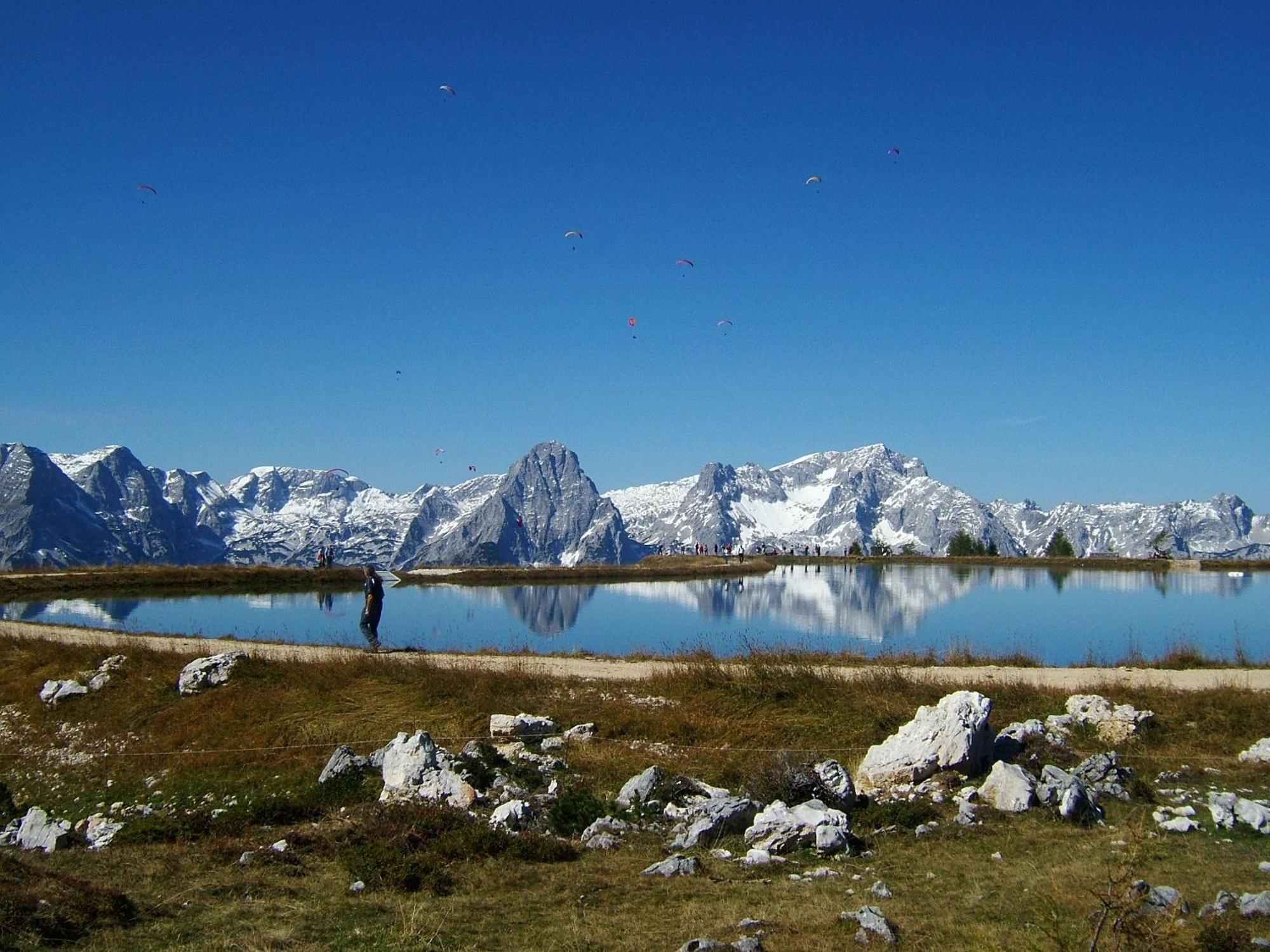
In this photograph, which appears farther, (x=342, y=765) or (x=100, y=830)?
(x=342, y=765)

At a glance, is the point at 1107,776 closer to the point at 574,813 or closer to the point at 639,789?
the point at 639,789

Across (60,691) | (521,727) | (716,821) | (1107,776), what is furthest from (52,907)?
(60,691)

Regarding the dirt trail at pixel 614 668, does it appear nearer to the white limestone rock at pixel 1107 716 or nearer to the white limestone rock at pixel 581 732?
the white limestone rock at pixel 1107 716

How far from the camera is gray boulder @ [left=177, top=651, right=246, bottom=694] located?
21.9m

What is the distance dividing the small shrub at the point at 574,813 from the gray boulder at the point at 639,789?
0.31m

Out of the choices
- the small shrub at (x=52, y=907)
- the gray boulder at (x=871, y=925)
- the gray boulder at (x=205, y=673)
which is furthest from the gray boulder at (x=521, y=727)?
the gray boulder at (x=871, y=925)

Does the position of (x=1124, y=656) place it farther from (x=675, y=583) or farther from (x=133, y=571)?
(x=133, y=571)

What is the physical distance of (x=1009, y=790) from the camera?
13125 mm

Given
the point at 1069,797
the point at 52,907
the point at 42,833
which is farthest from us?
the point at 42,833

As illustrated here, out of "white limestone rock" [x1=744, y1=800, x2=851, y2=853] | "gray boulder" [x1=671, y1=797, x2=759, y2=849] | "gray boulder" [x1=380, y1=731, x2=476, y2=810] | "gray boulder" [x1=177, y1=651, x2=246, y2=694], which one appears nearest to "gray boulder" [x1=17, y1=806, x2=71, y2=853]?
"gray boulder" [x1=380, y1=731, x2=476, y2=810]

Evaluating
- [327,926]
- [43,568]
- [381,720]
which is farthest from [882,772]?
[43,568]

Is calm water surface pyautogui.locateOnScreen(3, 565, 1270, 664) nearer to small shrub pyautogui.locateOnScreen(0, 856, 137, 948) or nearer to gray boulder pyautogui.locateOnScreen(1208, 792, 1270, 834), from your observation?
gray boulder pyautogui.locateOnScreen(1208, 792, 1270, 834)

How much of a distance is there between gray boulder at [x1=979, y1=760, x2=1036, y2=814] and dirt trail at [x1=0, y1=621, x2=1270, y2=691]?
24.6 ft

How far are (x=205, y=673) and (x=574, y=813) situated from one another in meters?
13.2
